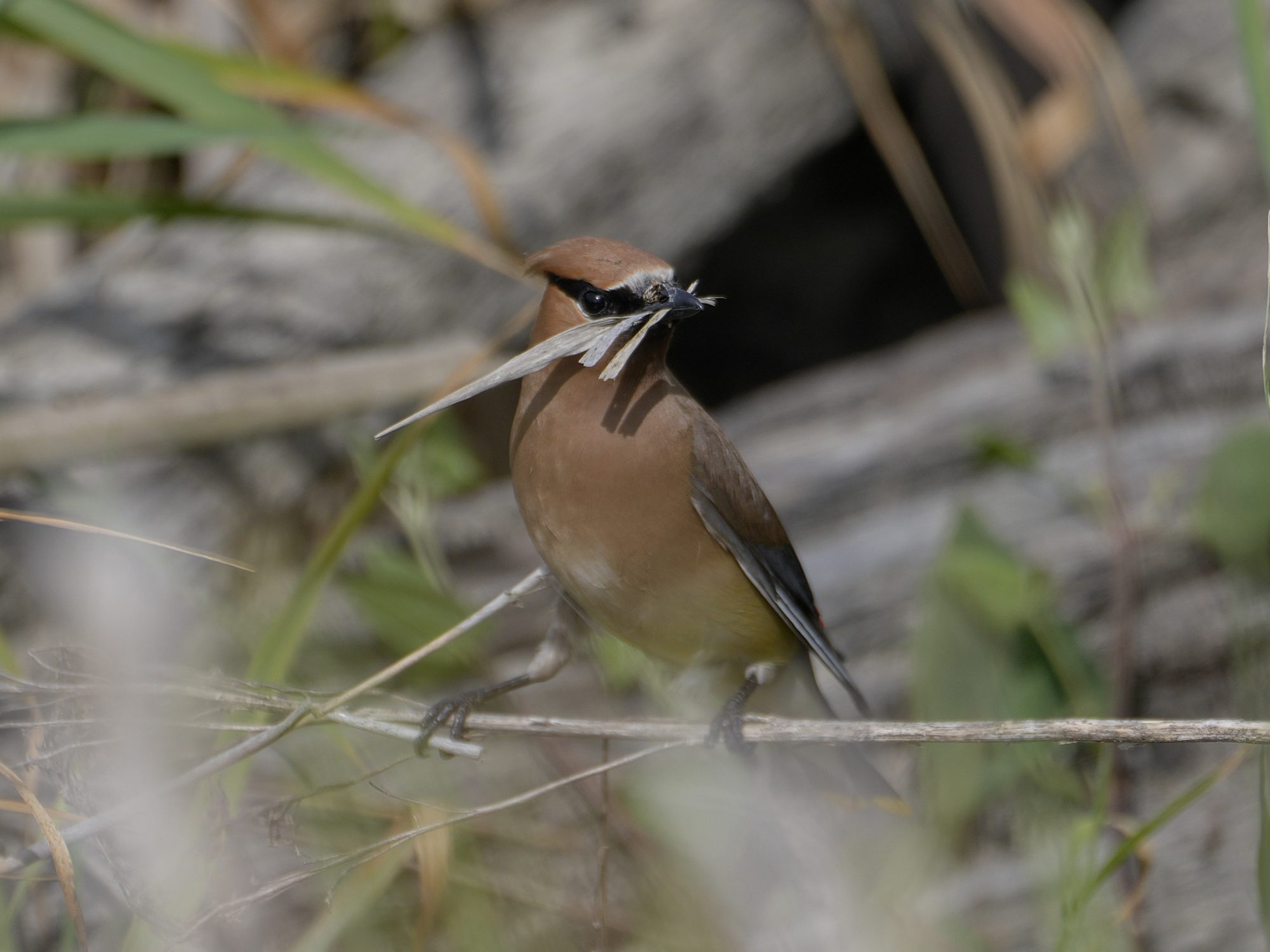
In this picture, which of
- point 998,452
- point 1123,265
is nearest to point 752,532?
point 998,452

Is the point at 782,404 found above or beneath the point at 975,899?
above

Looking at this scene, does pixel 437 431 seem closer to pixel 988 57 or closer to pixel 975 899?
pixel 975 899

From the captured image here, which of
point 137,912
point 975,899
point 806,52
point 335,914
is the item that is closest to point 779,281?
point 806,52

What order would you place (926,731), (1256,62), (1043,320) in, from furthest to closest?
(1043,320) < (1256,62) < (926,731)

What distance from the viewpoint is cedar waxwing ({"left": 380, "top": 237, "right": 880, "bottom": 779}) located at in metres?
2.20

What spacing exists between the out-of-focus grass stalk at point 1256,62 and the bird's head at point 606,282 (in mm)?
1114

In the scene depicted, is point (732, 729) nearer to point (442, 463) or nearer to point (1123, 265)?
point (442, 463)

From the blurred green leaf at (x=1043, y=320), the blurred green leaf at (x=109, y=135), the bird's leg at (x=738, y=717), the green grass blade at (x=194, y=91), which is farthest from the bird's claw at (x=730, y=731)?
the blurred green leaf at (x=1043, y=320)

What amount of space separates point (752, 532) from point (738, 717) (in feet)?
1.20

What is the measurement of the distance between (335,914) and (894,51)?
3.88 meters

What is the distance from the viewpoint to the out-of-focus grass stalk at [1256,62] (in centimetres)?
236

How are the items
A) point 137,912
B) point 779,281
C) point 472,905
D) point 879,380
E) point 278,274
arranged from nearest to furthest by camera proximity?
point 137,912 → point 472,905 → point 278,274 → point 879,380 → point 779,281

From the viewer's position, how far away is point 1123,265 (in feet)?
11.9

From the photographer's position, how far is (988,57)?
475 centimetres
